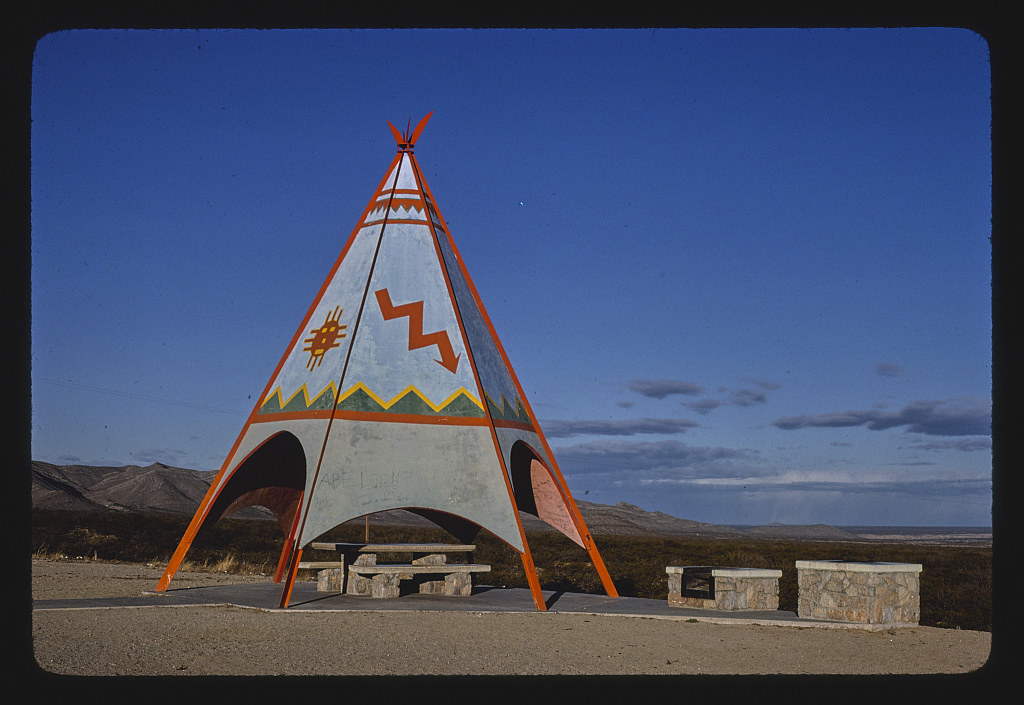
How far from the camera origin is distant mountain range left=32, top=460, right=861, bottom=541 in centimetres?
7094

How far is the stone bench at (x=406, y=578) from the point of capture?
46.1ft

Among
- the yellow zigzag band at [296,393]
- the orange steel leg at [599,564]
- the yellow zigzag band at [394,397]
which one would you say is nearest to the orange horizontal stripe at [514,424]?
the yellow zigzag band at [394,397]

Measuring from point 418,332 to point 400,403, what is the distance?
1138 millimetres

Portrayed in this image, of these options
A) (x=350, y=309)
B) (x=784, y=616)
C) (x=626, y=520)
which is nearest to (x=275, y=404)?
(x=350, y=309)

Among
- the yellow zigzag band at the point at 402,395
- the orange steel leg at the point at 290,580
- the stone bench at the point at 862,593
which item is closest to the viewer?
the stone bench at the point at 862,593

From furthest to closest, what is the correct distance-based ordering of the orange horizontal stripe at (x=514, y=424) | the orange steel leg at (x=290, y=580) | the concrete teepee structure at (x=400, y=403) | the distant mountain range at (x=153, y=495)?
1. the distant mountain range at (x=153, y=495)
2. the orange horizontal stripe at (x=514, y=424)
3. the concrete teepee structure at (x=400, y=403)
4. the orange steel leg at (x=290, y=580)

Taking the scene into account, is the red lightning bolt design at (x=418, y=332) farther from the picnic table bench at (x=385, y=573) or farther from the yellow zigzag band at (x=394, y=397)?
the picnic table bench at (x=385, y=573)

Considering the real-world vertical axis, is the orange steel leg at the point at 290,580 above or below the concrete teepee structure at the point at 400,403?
below

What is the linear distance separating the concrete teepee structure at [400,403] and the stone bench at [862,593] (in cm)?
326

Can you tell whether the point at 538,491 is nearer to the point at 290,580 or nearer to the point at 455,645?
the point at 290,580

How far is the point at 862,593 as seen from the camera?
38.5 ft

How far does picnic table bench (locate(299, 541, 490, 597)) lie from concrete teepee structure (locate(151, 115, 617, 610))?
733mm
